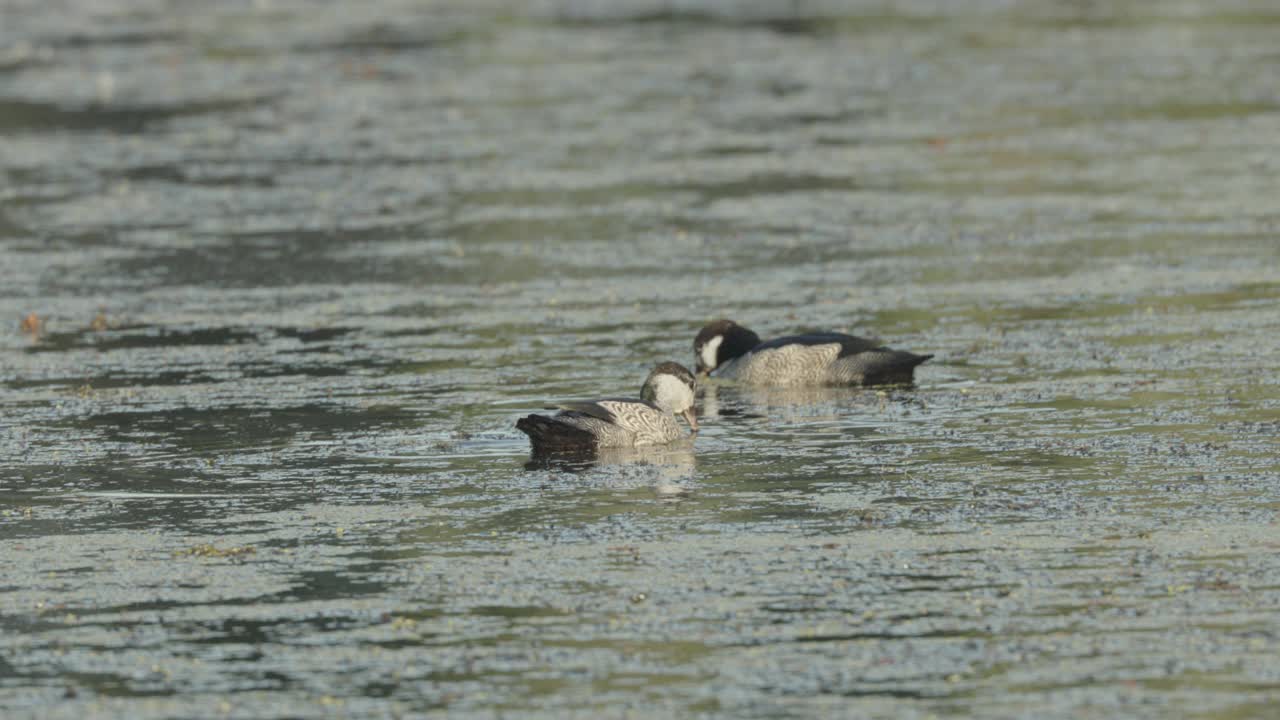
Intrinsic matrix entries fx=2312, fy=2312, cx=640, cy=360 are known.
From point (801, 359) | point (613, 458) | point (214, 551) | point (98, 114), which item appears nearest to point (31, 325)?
point (801, 359)

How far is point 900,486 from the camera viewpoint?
11.8 metres

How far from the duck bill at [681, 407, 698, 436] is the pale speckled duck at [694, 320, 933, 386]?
59.0 inches

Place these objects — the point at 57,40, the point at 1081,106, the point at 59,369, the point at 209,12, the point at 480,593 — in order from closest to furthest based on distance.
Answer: the point at 480,593 → the point at 59,369 → the point at 1081,106 → the point at 57,40 → the point at 209,12

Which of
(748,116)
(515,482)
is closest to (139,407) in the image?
(515,482)

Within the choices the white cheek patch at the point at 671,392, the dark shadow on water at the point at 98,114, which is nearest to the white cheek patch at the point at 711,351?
the white cheek patch at the point at 671,392

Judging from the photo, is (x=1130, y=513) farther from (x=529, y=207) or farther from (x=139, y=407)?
(x=529, y=207)

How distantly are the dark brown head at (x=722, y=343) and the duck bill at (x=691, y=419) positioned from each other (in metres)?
1.94

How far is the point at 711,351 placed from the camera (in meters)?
16.2

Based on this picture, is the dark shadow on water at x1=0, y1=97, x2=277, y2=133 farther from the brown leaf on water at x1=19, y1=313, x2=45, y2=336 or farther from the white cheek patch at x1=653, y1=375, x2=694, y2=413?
the white cheek patch at x1=653, y1=375, x2=694, y2=413

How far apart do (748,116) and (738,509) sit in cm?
1980

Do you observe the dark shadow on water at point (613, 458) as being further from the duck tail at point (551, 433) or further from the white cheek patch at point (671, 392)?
the white cheek patch at point (671, 392)

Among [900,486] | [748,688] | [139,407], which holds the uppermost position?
[139,407]

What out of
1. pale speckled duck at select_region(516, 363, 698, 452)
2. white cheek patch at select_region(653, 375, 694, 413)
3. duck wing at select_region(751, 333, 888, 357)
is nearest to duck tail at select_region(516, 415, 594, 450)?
pale speckled duck at select_region(516, 363, 698, 452)

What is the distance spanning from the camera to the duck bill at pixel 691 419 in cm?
1404
